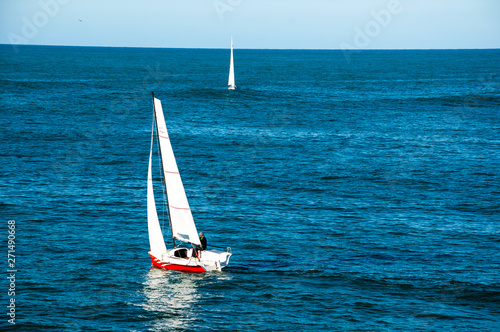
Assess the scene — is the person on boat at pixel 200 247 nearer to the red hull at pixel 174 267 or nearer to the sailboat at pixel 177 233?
the sailboat at pixel 177 233

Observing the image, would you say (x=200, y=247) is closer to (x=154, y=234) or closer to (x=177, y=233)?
(x=177, y=233)

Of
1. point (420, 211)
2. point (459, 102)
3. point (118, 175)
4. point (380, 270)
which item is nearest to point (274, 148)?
point (118, 175)

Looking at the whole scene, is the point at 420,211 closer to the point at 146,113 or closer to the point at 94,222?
the point at 94,222

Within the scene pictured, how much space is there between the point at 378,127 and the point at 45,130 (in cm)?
5042

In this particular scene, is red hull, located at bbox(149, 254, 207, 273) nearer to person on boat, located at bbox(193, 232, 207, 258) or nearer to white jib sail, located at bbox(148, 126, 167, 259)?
white jib sail, located at bbox(148, 126, 167, 259)

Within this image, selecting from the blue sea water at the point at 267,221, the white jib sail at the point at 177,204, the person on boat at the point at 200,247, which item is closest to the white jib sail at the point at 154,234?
the white jib sail at the point at 177,204

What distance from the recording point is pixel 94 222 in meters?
48.8

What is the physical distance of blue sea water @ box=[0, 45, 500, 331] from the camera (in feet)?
113

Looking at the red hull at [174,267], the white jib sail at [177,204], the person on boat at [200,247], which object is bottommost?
the red hull at [174,267]

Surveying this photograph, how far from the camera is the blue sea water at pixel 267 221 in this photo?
113 feet

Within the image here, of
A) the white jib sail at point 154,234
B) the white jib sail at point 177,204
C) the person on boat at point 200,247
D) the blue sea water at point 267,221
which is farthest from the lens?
the white jib sail at point 154,234

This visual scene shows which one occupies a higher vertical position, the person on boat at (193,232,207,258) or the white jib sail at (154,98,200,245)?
the white jib sail at (154,98,200,245)

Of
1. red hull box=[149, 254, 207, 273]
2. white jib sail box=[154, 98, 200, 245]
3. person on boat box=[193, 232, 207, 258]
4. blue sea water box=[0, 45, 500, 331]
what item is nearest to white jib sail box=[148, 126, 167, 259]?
red hull box=[149, 254, 207, 273]

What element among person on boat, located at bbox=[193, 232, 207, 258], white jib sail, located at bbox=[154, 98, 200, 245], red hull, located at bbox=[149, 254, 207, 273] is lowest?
red hull, located at bbox=[149, 254, 207, 273]
